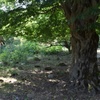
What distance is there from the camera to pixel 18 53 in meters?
11.6

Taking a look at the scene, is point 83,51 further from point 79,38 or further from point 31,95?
point 31,95

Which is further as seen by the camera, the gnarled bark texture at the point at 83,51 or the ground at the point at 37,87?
the gnarled bark texture at the point at 83,51

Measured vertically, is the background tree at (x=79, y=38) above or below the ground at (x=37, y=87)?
above

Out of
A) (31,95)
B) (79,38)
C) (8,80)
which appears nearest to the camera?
(31,95)

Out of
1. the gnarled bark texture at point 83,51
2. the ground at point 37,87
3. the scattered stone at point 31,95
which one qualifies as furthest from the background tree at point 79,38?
the scattered stone at point 31,95

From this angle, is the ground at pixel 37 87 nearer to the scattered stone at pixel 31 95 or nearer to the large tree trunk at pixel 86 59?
the scattered stone at pixel 31 95

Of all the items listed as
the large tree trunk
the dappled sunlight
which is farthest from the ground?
the large tree trunk

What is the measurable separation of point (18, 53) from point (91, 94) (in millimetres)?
6255

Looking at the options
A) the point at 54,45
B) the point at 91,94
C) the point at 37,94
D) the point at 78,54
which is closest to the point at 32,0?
the point at 78,54

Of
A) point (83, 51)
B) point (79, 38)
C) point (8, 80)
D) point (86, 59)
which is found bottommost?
point (8, 80)

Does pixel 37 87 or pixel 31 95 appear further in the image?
pixel 37 87

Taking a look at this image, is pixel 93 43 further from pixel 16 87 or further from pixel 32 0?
pixel 16 87

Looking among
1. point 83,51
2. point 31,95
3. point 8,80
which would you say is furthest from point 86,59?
point 8,80

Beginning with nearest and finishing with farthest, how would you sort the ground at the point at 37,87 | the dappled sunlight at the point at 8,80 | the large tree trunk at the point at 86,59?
the ground at the point at 37,87, the large tree trunk at the point at 86,59, the dappled sunlight at the point at 8,80
